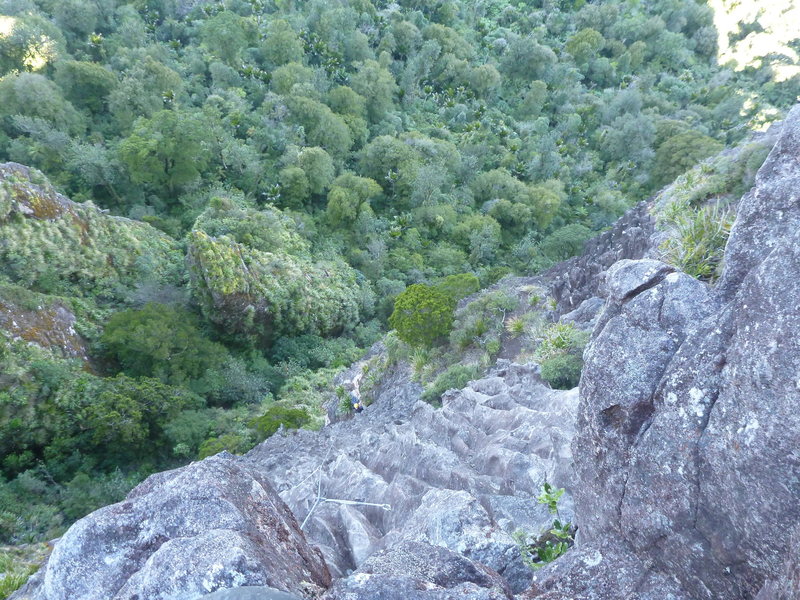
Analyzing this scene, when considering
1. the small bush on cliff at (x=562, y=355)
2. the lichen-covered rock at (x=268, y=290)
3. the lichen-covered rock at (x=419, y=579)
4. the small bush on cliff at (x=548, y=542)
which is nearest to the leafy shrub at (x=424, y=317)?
the small bush on cliff at (x=562, y=355)

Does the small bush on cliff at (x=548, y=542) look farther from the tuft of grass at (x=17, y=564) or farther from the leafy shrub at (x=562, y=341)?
the tuft of grass at (x=17, y=564)

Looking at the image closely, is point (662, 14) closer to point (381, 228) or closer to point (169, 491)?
point (381, 228)

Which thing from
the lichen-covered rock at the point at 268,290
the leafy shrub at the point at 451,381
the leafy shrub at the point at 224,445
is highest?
the leafy shrub at the point at 451,381

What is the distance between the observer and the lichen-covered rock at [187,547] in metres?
4.81

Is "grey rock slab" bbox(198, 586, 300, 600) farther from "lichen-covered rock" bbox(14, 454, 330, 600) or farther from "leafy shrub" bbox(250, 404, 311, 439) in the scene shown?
"leafy shrub" bbox(250, 404, 311, 439)

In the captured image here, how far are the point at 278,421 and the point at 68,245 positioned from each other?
16.0 meters

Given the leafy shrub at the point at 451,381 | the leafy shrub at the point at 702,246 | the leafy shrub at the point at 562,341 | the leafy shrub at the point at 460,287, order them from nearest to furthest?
the leafy shrub at the point at 702,246, the leafy shrub at the point at 562,341, the leafy shrub at the point at 451,381, the leafy shrub at the point at 460,287

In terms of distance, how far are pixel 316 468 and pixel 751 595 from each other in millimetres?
11301

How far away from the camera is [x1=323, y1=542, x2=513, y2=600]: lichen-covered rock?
4551mm

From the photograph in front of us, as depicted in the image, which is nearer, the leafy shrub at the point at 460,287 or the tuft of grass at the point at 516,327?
the tuft of grass at the point at 516,327

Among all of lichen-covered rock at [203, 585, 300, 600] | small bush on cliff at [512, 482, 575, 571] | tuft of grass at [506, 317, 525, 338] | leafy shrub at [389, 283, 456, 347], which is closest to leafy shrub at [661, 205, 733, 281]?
small bush on cliff at [512, 482, 575, 571]

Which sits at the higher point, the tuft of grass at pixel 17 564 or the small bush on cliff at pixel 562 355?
the small bush on cliff at pixel 562 355

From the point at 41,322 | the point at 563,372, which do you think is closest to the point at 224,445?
the point at 41,322

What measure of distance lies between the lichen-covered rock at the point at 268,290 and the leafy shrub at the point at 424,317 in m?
9.13
